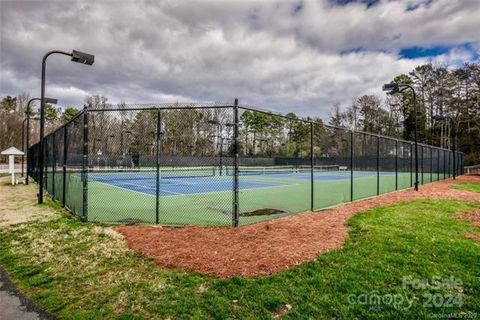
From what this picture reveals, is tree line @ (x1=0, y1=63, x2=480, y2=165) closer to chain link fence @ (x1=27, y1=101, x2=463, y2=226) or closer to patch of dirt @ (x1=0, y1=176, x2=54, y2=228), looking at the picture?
chain link fence @ (x1=27, y1=101, x2=463, y2=226)

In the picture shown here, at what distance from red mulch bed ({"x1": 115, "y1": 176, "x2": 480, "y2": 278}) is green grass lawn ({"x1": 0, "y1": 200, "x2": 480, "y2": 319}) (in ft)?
0.75

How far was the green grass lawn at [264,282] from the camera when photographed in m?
3.13

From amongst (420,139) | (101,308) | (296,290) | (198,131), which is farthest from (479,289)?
(420,139)

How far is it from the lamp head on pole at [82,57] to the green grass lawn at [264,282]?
18.0 feet

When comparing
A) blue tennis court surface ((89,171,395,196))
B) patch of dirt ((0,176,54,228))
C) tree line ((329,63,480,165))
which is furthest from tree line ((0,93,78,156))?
tree line ((329,63,480,165))

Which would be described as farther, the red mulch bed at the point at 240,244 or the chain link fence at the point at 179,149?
the chain link fence at the point at 179,149

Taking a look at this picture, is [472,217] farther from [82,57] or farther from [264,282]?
[82,57]

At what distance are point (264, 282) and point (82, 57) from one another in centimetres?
837

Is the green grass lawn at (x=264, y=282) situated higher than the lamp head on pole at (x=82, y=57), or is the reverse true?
the lamp head on pole at (x=82, y=57)

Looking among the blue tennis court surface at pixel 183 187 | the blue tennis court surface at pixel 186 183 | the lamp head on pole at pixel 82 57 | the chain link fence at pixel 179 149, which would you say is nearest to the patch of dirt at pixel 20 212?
the chain link fence at pixel 179 149

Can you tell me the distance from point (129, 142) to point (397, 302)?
1017cm

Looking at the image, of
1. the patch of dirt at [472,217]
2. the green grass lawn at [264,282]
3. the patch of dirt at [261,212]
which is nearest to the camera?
the green grass lawn at [264,282]

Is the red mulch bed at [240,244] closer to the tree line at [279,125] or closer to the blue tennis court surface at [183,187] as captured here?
the tree line at [279,125]

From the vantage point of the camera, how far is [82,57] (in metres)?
9.02
